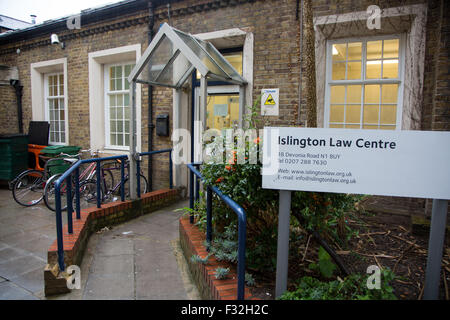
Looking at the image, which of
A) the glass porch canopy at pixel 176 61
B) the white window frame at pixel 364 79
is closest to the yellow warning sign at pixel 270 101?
the glass porch canopy at pixel 176 61

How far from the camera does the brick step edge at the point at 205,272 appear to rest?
7.80 ft

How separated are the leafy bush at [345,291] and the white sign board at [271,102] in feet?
12.1

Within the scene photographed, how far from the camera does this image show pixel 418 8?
456 centimetres

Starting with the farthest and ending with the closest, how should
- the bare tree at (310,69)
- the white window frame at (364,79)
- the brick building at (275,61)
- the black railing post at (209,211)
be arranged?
the white window frame at (364,79) < the brick building at (275,61) < the bare tree at (310,69) < the black railing post at (209,211)

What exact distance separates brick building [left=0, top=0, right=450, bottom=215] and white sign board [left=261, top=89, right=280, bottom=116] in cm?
9

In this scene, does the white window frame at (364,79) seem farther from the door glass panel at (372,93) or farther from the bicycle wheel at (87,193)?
the bicycle wheel at (87,193)

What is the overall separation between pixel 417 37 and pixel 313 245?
3471 millimetres

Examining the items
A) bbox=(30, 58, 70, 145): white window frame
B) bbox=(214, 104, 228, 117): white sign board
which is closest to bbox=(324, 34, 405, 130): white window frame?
bbox=(214, 104, 228, 117): white sign board

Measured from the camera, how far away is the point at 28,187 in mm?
6621

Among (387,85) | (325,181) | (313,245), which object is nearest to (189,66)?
(387,85)

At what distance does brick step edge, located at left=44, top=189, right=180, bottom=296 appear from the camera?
3.01 meters
